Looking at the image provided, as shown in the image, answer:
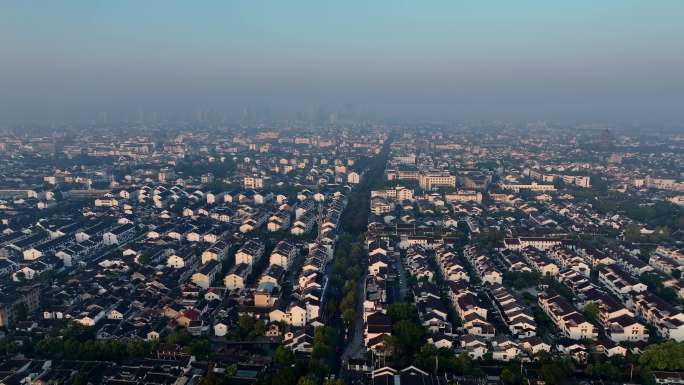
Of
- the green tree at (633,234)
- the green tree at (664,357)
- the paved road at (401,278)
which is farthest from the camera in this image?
the green tree at (633,234)

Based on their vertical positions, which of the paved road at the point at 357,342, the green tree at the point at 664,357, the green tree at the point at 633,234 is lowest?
the paved road at the point at 357,342

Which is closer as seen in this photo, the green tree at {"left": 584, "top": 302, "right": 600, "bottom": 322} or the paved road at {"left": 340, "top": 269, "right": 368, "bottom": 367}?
the paved road at {"left": 340, "top": 269, "right": 368, "bottom": 367}

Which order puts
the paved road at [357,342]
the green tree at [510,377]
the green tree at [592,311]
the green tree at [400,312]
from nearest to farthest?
the green tree at [510,377], the paved road at [357,342], the green tree at [400,312], the green tree at [592,311]

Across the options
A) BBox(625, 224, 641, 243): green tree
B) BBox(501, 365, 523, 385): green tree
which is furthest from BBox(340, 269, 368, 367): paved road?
BBox(625, 224, 641, 243): green tree

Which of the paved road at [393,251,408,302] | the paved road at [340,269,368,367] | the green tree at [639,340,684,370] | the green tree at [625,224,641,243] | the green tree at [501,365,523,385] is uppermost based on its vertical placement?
the green tree at [639,340,684,370]

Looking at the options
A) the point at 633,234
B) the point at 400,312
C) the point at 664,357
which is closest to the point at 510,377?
the point at 400,312

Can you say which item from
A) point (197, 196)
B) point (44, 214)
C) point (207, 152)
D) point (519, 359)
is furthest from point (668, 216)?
point (207, 152)

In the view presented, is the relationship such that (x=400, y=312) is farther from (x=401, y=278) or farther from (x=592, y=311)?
(x=592, y=311)

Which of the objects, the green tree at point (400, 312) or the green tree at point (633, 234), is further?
the green tree at point (633, 234)

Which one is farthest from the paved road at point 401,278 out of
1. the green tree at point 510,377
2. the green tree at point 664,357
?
the green tree at point 664,357

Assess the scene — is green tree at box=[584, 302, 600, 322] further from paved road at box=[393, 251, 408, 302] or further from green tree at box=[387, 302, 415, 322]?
paved road at box=[393, 251, 408, 302]

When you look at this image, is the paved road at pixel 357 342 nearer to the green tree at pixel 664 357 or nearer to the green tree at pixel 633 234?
the green tree at pixel 664 357
